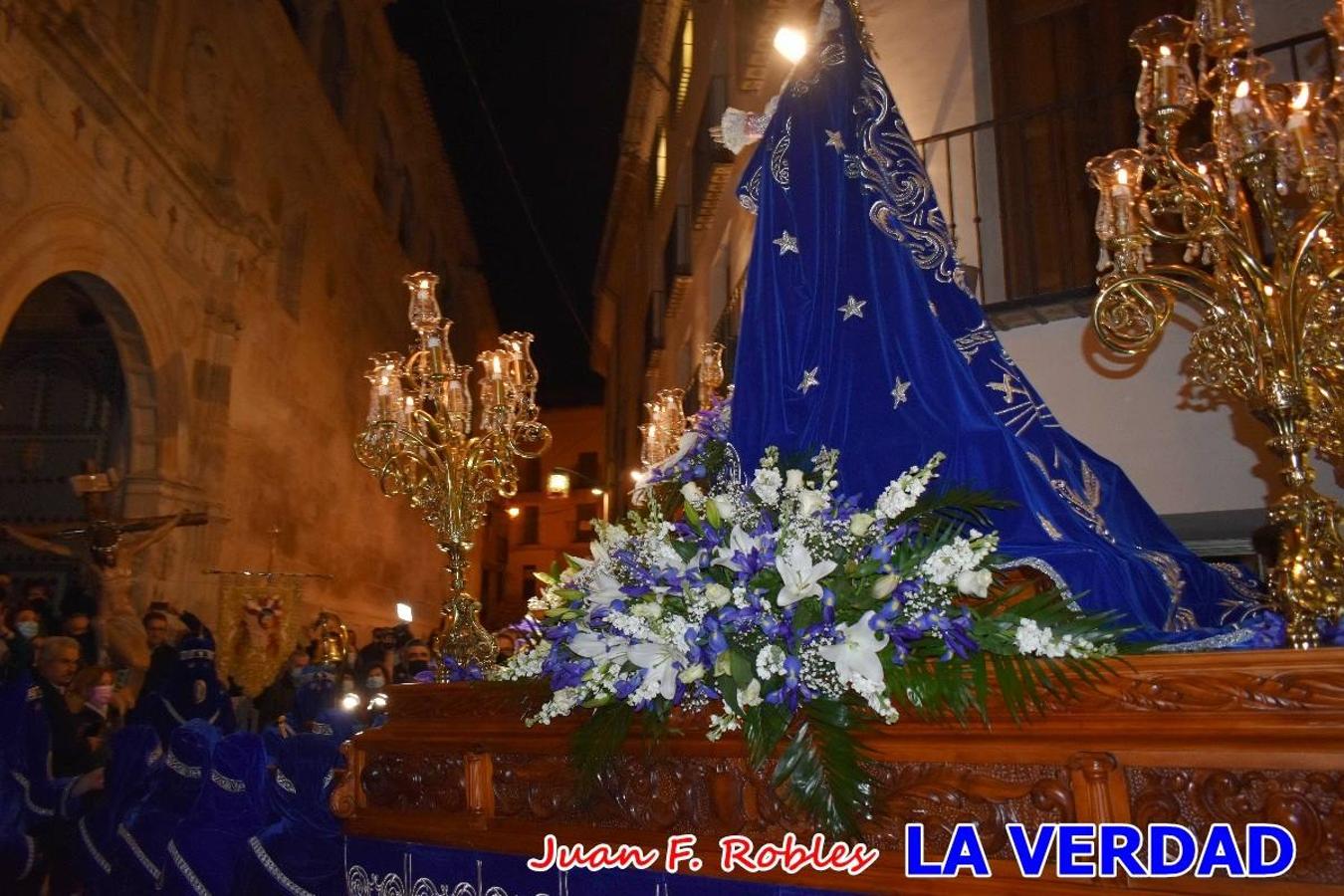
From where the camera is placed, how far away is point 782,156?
373 centimetres

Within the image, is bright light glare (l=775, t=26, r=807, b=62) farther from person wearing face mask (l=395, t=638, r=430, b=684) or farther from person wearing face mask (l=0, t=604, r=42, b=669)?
person wearing face mask (l=0, t=604, r=42, b=669)

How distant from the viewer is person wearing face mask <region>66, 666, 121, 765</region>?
22.2ft

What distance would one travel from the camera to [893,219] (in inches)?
135

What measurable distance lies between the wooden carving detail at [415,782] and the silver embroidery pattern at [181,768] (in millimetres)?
1644

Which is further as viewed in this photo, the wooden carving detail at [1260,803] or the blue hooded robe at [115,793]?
the blue hooded robe at [115,793]

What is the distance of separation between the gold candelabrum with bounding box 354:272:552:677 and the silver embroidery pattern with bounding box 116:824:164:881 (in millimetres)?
1563

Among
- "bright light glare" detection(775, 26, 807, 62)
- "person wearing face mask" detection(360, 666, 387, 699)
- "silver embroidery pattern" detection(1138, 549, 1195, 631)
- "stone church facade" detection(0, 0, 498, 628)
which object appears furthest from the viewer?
"stone church facade" detection(0, 0, 498, 628)

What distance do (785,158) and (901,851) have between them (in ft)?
8.30

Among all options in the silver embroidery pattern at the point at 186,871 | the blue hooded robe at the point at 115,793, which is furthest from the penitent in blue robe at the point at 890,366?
the blue hooded robe at the point at 115,793

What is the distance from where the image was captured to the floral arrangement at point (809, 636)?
2.12 meters

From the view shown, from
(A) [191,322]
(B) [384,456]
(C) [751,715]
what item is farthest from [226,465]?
(C) [751,715]

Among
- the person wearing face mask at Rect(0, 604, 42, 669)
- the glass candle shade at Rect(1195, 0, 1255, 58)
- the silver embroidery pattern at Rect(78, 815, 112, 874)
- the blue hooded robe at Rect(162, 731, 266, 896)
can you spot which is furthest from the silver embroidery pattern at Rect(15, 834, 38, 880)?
the glass candle shade at Rect(1195, 0, 1255, 58)

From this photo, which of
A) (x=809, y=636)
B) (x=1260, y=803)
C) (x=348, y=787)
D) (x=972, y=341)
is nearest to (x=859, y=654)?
(x=809, y=636)

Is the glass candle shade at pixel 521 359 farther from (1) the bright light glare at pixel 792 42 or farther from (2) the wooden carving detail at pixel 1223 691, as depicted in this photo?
(2) the wooden carving detail at pixel 1223 691
